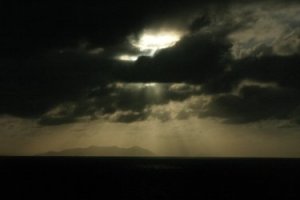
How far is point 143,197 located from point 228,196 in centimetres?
1368

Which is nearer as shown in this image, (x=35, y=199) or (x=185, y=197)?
(x=35, y=199)

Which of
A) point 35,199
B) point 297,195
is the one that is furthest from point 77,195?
point 297,195

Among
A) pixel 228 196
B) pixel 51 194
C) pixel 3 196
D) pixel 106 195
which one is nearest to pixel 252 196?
pixel 228 196

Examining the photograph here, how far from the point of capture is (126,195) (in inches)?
2891

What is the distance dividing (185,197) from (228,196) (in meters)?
7.53

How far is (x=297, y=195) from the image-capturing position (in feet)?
242

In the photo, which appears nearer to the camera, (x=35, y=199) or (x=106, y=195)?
(x=35, y=199)

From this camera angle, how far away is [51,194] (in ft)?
230

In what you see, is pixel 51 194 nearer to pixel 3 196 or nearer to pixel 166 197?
pixel 3 196

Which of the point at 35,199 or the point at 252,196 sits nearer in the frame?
the point at 35,199

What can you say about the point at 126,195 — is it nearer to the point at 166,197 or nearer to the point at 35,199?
the point at 166,197

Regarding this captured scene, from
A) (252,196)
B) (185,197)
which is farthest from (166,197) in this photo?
(252,196)

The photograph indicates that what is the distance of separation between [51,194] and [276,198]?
33560 mm

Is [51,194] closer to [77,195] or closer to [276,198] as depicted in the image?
[77,195]
